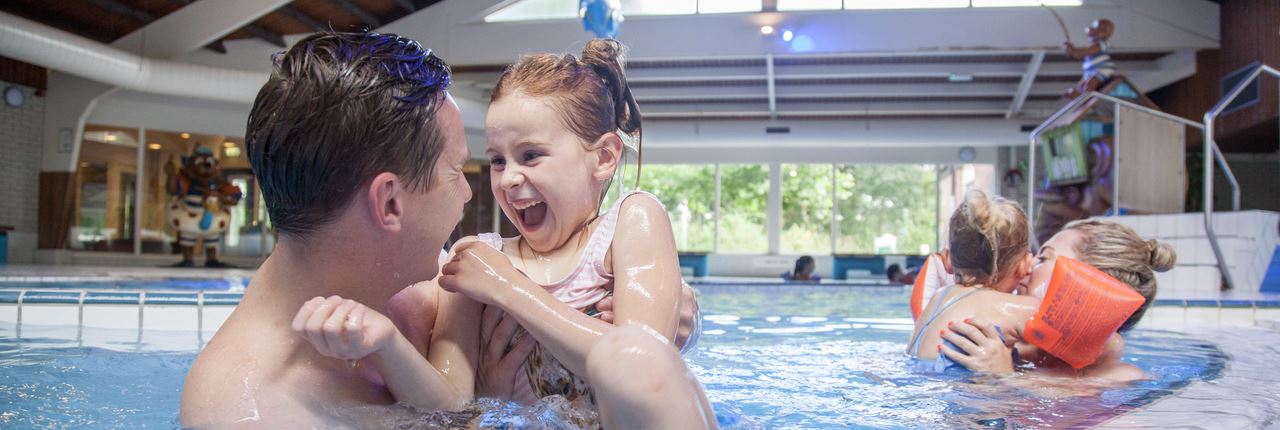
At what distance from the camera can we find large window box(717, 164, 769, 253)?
64.8 ft

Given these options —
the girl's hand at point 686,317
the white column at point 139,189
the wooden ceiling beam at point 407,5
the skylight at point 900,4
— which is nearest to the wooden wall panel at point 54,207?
the white column at point 139,189

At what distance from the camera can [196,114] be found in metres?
14.6

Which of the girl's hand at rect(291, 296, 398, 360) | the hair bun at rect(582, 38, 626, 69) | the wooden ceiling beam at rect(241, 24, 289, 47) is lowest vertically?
the girl's hand at rect(291, 296, 398, 360)

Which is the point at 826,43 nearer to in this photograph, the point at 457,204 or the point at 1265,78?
the point at 1265,78

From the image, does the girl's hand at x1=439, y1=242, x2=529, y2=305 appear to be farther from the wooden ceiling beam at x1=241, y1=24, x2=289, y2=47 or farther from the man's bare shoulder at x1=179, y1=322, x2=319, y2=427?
the wooden ceiling beam at x1=241, y1=24, x2=289, y2=47

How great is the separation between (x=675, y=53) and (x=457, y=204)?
1243 cm

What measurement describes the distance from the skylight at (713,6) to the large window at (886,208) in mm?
6470

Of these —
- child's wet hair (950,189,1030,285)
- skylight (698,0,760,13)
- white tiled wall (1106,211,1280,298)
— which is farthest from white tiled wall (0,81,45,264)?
white tiled wall (1106,211,1280,298)

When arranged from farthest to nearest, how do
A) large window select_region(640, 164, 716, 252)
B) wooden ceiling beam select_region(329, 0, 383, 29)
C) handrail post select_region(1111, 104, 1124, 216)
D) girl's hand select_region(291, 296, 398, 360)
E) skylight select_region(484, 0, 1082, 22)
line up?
1. large window select_region(640, 164, 716, 252)
2. skylight select_region(484, 0, 1082, 22)
3. wooden ceiling beam select_region(329, 0, 383, 29)
4. handrail post select_region(1111, 104, 1124, 216)
5. girl's hand select_region(291, 296, 398, 360)

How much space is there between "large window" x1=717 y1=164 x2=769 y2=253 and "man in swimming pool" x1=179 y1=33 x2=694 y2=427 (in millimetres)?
18630

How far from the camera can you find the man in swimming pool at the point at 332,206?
1109 millimetres

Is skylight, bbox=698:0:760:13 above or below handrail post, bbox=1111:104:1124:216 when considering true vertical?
above

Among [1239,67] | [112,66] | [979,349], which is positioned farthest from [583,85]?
[1239,67]

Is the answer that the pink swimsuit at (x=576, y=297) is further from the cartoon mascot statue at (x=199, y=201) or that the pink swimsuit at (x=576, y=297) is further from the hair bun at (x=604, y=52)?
the cartoon mascot statue at (x=199, y=201)
